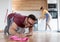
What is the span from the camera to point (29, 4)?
38.4 feet

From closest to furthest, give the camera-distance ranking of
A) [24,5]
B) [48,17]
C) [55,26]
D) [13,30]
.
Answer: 1. [13,30]
2. [48,17]
3. [55,26]
4. [24,5]

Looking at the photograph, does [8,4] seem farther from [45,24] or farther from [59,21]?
[59,21]

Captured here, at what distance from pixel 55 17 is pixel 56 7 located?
557 millimetres

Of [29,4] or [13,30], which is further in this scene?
[29,4]

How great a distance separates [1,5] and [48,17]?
2512 millimetres

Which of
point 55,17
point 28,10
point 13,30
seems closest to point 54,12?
point 55,17

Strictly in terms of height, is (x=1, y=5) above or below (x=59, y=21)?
above

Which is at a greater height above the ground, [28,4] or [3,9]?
[28,4]

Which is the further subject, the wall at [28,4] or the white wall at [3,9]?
the wall at [28,4]

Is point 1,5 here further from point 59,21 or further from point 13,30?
point 13,30

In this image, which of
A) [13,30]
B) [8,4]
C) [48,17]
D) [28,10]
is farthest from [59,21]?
[13,30]

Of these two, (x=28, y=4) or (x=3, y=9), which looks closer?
(x=3, y=9)

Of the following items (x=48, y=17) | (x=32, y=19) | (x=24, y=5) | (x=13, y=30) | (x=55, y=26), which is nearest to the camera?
(x=32, y=19)

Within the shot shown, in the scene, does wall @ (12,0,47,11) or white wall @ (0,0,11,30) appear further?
wall @ (12,0,47,11)
